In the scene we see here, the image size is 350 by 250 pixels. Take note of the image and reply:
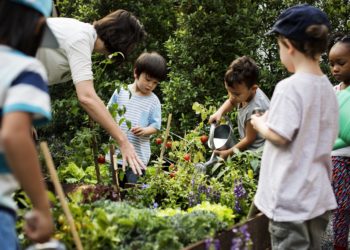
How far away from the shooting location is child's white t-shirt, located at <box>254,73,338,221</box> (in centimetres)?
255

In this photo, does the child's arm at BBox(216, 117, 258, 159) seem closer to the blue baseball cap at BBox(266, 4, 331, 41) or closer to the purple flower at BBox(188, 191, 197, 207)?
the purple flower at BBox(188, 191, 197, 207)

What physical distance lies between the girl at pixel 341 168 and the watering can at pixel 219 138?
0.90 meters

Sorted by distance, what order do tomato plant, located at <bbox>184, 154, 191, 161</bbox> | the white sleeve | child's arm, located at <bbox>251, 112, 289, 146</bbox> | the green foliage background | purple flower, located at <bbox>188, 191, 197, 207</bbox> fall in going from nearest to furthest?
child's arm, located at <bbox>251, 112, 289, 146</bbox>
the white sleeve
purple flower, located at <bbox>188, 191, 197, 207</bbox>
tomato plant, located at <bbox>184, 154, 191, 161</bbox>
the green foliage background

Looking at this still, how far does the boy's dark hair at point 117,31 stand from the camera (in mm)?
3504

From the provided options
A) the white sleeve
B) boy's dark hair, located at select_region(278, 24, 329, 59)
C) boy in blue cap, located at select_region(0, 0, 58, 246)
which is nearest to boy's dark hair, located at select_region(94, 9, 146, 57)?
the white sleeve

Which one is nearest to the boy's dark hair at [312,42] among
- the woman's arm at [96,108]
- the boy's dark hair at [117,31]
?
the woman's arm at [96,108]

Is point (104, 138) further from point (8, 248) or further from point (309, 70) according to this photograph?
point (8, 248)

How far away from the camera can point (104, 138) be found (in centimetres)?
633

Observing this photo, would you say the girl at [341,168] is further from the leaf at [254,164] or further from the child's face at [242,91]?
the child's face at [242,91]

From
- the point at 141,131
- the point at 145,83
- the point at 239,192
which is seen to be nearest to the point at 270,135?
the point at 239,192

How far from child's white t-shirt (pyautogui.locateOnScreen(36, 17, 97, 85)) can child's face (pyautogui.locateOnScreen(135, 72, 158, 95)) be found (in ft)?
3.86

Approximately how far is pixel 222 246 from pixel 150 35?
479 centimetres

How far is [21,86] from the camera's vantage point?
5.13 feet

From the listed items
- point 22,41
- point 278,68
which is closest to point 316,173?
point 22,41
